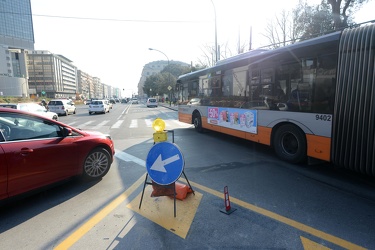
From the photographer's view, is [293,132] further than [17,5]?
No

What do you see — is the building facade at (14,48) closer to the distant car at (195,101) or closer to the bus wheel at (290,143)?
the distant car at (195,101)

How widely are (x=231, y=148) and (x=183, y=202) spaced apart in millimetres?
4222

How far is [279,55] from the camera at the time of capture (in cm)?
610

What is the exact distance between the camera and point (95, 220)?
335 cm

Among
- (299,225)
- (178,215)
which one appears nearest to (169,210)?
(178,215)

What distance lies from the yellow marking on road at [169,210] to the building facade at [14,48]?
4060 inches

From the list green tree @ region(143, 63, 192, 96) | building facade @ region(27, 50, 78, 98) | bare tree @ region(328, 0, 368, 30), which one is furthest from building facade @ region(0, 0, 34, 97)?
bare tree @ region(328, 0, 368, 30)

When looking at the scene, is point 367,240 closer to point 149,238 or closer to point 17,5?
point 149,238

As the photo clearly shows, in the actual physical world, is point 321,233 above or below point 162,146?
below

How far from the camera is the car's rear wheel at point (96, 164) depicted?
4.67 metres

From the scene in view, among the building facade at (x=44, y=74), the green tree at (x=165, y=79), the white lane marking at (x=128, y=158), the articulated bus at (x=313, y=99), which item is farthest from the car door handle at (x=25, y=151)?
the building facade at (x=44, y=74)

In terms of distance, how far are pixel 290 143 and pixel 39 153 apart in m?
5.58

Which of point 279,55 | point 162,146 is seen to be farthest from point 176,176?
point 279,55

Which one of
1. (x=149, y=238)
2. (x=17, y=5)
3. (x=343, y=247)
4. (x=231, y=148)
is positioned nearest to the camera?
(x=343, y=247)
